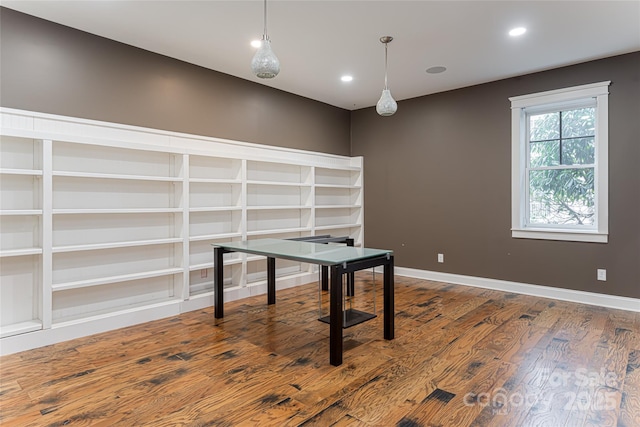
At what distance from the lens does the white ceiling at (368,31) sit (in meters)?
3.08

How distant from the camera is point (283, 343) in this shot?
316cm

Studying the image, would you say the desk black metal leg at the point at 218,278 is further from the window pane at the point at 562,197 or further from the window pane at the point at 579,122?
the window pane at the point at 579,122

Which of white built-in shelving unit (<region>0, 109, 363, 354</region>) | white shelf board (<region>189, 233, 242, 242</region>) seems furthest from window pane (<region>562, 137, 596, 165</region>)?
white shelf board (<region>189, 233, 242, 242</region>)

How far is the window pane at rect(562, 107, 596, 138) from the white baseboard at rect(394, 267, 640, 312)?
1891mm

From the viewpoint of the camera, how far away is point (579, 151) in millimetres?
4465

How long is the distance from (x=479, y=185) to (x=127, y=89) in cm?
449

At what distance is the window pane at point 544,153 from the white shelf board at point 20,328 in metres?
5.65

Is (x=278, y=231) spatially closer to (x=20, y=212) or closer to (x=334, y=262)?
(x=334, y=262)

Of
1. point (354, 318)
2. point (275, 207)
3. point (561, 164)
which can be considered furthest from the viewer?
point (275, 207)

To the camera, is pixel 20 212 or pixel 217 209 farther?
pixel 217 209

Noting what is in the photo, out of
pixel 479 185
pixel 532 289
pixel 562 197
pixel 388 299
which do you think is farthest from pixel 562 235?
pixel 388 299

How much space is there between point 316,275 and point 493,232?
8.43 feet

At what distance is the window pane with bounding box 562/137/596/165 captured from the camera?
4379 mm

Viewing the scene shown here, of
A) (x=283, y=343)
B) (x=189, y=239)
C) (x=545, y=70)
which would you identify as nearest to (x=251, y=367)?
(x=283, y=343)
